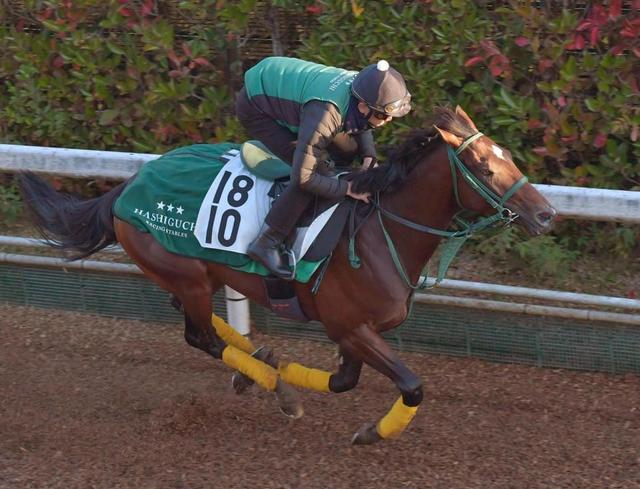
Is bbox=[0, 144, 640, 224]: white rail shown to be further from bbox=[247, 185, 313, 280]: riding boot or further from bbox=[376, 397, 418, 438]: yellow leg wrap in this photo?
bbox=[376, 397, 418, 438]: yellow leg wrap

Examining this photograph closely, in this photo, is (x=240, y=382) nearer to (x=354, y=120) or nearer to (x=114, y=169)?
(x=114, y=169)

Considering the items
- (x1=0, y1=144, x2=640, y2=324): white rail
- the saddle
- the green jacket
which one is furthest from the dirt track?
the green jacket

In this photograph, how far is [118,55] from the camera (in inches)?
259

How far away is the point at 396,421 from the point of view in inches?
186

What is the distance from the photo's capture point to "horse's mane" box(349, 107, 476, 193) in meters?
4.52

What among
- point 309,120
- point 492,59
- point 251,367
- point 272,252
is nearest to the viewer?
point 309,120

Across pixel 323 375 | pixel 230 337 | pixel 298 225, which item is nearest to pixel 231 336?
pixel 230 337

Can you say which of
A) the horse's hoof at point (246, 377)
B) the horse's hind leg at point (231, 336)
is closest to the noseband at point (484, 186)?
the horse's hoof at point (246, 377)

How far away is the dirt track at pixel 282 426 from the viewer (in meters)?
4.64

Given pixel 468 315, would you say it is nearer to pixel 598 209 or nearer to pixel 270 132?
pixel 598 209

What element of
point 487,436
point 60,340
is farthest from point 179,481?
point 60,340

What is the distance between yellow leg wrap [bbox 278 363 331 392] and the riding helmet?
1469 mm

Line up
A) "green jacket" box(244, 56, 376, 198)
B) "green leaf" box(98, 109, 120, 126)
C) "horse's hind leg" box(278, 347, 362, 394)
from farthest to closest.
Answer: "green leaf" box(98, 109, 120, 126)
"horse's hind leg" box(278, 347, 362, 394)
"green jacket" box(244, 56, 376, 198)

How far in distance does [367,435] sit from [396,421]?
19 cm
